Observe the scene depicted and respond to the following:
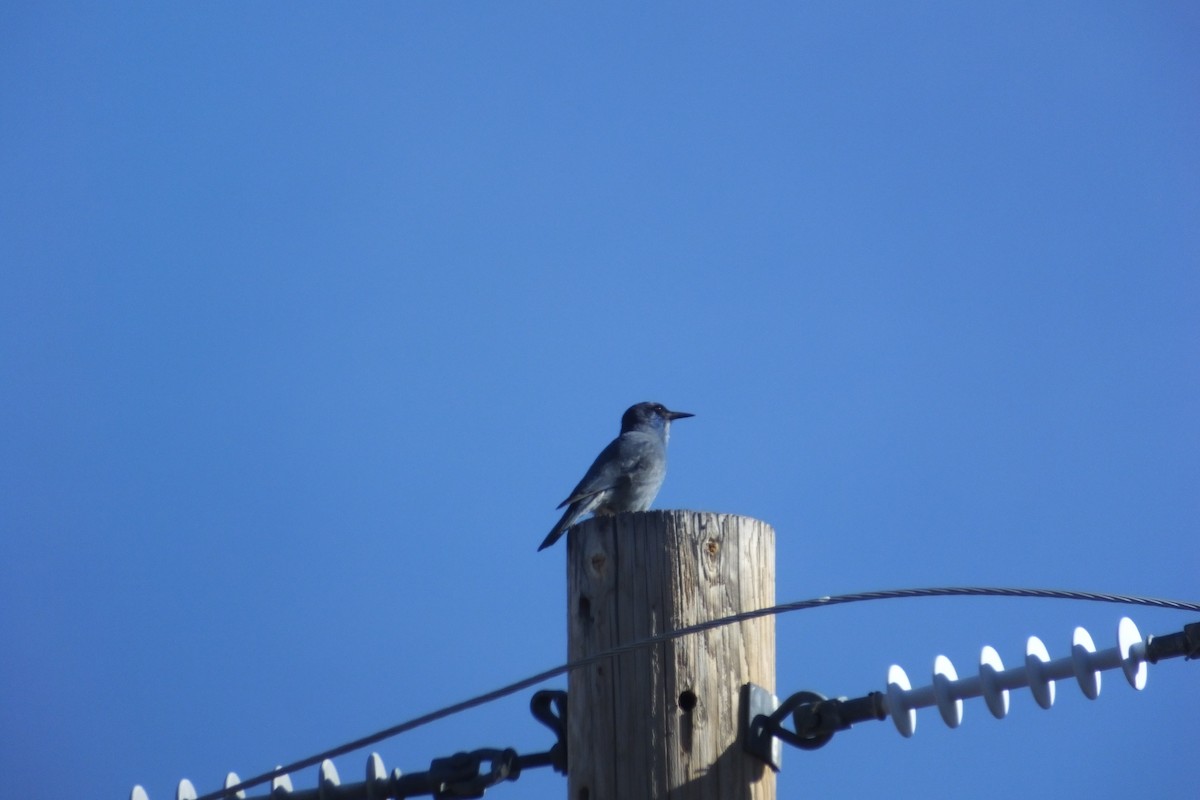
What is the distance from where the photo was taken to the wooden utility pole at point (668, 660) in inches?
182

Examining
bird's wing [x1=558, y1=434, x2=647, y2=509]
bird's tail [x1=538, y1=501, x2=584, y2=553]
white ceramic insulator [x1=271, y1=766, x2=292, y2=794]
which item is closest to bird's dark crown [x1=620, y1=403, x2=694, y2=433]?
Result: bird's wing [x1=558, y1=434, x2=647, y2=509]

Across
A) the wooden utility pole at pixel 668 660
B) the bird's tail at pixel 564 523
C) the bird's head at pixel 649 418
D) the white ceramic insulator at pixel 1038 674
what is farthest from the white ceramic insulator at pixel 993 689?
the bird's head at pixel 649 418

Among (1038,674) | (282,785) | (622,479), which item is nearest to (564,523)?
(622,479)

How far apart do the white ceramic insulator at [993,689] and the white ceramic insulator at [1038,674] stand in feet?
0.30

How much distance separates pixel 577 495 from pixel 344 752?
16.5 feet

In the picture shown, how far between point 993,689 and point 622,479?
19.2 ft

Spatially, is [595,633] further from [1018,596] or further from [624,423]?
[624,423]

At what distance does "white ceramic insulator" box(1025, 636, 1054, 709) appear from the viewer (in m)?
4.50

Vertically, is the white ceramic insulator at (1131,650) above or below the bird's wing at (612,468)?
below

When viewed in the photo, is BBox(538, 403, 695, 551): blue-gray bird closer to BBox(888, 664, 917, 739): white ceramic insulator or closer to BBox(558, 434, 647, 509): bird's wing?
BBox(558, 434, 647, 509): bird's wing

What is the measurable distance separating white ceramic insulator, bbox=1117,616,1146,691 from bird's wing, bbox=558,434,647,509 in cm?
554

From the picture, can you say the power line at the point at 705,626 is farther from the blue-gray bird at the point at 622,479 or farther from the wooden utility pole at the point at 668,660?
the blue-gray bird at the point at 622,479

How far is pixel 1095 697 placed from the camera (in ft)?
14.5

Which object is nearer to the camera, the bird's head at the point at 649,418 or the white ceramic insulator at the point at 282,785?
the white ceramic insulator at the point at 282,785
